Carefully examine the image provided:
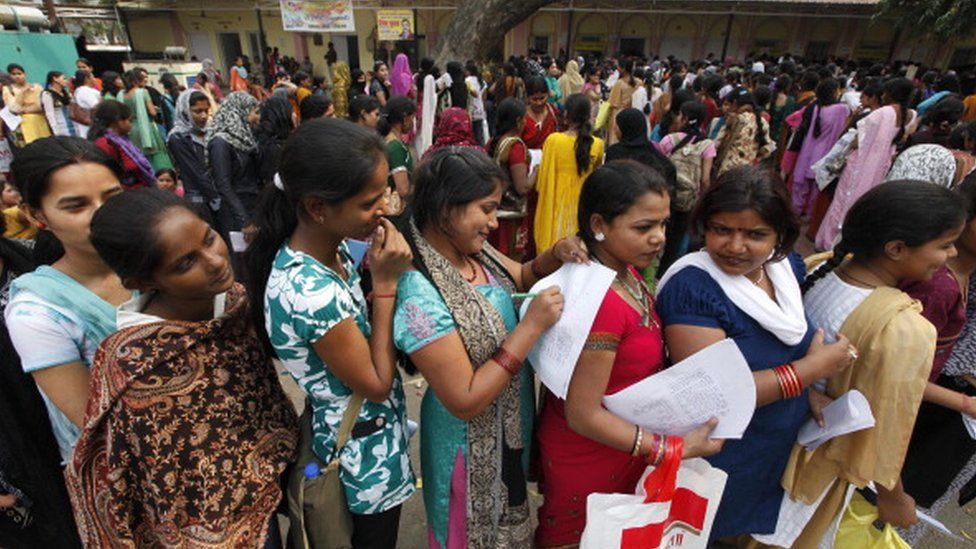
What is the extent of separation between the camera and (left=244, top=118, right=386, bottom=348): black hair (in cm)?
117

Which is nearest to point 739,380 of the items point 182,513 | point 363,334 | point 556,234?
point 363,334

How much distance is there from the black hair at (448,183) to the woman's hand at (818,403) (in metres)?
1.22

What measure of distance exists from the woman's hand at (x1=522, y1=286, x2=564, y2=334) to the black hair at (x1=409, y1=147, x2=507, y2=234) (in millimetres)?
305

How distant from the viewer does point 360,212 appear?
4.02ft

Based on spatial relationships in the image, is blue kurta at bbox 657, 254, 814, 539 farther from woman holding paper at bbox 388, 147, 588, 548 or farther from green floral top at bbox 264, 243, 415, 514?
green floral top at bbox 264, 243, 415, 514

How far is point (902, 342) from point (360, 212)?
1.51 meters

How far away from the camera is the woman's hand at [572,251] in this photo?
141 cm

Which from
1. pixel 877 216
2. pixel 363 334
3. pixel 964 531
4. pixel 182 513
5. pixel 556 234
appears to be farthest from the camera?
pixel 556 234

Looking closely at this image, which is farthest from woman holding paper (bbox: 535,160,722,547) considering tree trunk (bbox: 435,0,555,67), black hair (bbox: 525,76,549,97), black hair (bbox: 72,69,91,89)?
tree trunk (bbox: 435,0,555,67)

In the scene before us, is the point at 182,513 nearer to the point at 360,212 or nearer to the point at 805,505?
the point at 360,212

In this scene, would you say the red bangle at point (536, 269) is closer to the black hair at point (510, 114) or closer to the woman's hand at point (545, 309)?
the woman's hand at point (545, 309)

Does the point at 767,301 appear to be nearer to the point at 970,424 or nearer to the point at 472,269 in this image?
the point at 472,269

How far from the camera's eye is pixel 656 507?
56.1 inches

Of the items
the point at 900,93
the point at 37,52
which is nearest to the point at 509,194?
the point at 900,93
